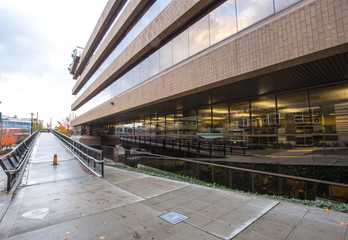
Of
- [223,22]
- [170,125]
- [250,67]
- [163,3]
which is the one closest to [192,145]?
[170,125]

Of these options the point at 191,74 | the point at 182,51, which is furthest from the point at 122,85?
the point at 191,74

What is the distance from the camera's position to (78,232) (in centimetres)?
382

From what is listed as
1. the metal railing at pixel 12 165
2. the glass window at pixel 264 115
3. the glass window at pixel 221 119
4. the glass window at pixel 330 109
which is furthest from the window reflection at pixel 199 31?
the metal railing at pixel 12 165

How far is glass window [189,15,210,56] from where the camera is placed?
9156 millimetres

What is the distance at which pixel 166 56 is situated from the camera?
1202 cm

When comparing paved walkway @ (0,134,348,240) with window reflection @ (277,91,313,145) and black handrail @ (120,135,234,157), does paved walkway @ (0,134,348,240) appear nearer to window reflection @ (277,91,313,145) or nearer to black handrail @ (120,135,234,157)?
window reflection @ (277,91,313,145)

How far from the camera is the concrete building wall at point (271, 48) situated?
16.2 feet

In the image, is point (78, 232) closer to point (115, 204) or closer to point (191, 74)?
point (115, 204)

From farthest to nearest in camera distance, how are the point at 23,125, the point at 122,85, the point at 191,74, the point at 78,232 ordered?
the point at 23,125, the point at 122,85, the point at 191,74, the point at 78,232

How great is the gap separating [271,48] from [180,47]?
5.75m

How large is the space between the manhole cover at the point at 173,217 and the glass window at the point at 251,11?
7126 millimetres

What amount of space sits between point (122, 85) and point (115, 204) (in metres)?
14.2

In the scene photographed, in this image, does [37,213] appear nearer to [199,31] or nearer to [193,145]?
[193,145]

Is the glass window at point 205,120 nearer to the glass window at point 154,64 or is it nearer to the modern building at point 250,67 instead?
the modern building at point 250,67
